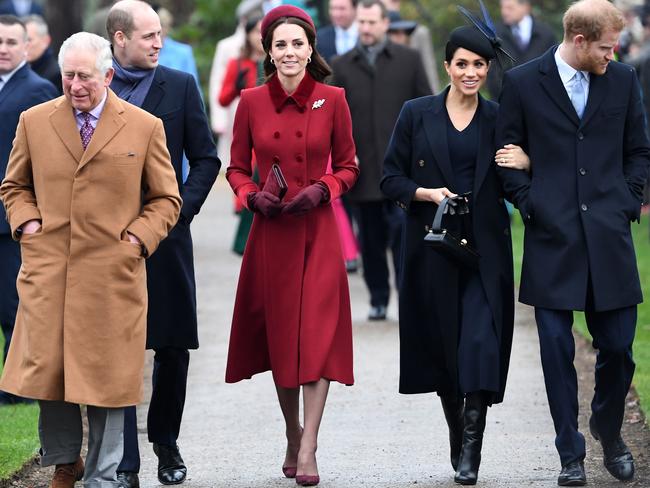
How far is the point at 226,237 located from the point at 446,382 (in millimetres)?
10400

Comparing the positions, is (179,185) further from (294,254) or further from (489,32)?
(489,32)

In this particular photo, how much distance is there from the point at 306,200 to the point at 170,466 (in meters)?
1.31

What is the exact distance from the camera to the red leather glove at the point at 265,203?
7.11 m

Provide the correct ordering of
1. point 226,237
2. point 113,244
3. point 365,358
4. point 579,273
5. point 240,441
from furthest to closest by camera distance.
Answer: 1. point 226,237
2. point 365,358
3. point 240,441
4. point 579,273
5. point 113,244

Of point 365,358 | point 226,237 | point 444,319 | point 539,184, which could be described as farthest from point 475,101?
point 226,237

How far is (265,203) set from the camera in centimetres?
711

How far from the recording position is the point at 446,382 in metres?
7.27

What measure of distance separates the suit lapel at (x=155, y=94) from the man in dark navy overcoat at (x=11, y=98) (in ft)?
5.54

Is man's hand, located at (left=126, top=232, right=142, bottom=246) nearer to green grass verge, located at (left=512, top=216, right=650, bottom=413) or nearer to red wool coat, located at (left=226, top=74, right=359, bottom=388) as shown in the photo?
red wool coat, located at (left=226, top=74, right=359, bottom=388)

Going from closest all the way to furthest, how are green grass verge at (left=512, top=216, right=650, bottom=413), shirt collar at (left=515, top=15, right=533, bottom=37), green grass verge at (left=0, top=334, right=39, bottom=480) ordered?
green grass verge at (left=0, top=334, right=39, bottom=480) < green grass verge at (left=512, top=216, right=650, bottom=413) < shirt collar at (left=515, top=15, right=533, bottom=37)

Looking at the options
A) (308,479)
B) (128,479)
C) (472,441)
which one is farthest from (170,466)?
(472,441)

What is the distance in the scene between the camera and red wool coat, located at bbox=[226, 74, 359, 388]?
7.25 m

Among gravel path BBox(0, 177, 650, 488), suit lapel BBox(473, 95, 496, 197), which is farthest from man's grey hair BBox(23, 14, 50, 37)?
suit lapel BBox(473, 95, 496, 197)

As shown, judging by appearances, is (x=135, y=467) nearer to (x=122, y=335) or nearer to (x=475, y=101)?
(x=122, y=335)
